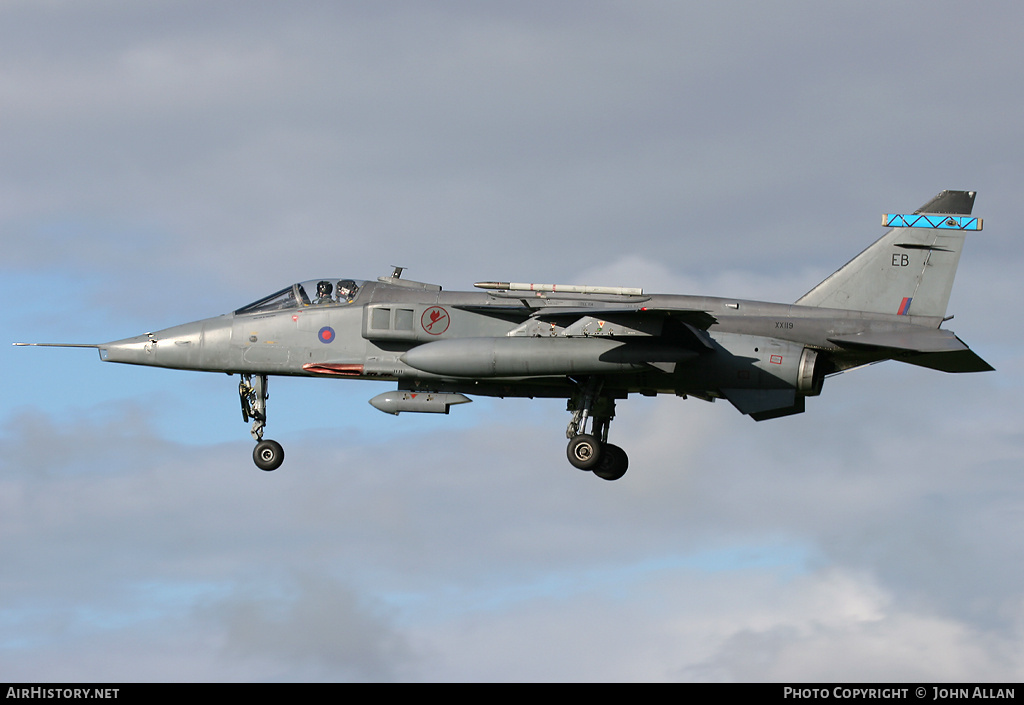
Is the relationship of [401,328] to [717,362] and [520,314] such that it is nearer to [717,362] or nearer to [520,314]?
[520,314]

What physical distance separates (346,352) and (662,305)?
220 inches

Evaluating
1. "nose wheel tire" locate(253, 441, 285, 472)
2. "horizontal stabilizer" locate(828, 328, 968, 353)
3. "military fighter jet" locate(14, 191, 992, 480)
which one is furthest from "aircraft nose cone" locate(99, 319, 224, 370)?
"horizontal stabilizer" locate(828, 328, 968, 353)

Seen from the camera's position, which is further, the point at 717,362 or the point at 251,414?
the point at 251,414

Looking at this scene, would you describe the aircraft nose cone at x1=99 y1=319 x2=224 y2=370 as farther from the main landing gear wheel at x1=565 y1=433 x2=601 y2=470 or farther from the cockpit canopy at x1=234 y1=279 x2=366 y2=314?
the main landing gear wheel at x1=565 y1=433 x2=601 y2=470

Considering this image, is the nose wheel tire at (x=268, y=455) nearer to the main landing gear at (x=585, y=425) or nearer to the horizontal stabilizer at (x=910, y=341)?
the main landing gear at (x=585, y=425)

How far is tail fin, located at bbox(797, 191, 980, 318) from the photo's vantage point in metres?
22.6

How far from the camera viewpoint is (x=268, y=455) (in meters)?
23.7

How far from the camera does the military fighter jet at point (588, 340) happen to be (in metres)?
21.3

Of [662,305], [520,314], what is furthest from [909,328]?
[520,314]

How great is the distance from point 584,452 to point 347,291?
16.8 ft
